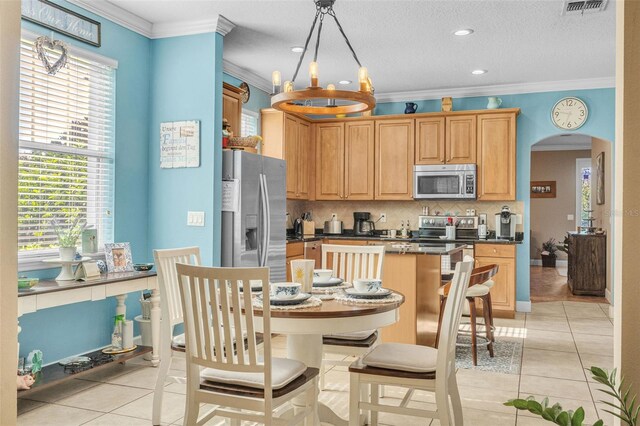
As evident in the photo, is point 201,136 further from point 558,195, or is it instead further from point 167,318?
point 558,195

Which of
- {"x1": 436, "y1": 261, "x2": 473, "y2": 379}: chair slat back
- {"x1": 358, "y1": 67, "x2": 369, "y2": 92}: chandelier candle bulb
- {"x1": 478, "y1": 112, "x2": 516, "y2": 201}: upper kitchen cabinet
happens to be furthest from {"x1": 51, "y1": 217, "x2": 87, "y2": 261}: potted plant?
{"x1": 478, "y1": 112, "x2": 516, "y2": 201}: upper kitchen cabinet

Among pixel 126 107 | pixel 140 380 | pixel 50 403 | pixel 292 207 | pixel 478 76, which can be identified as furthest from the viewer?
pixel 292 207

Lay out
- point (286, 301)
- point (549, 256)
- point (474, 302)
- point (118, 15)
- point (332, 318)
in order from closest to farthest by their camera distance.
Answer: point (332, 318)
point (286, 301)
point (118, 15)
point (474, 302)
point (549, 256)

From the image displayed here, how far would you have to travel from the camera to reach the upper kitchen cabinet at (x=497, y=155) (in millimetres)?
6289

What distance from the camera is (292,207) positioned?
709cm

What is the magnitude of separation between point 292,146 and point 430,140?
1708mm

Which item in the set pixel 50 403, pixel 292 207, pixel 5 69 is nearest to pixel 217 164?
pixel 50 403

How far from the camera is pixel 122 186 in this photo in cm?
434

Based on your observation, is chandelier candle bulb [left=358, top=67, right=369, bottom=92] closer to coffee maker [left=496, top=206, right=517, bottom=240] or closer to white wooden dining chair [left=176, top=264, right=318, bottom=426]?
white wooden dining chair [left=176, top=264, right=318, bottom=426]

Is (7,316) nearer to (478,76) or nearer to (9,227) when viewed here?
(9,227)

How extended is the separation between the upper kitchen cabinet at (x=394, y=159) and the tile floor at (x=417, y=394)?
2544mm

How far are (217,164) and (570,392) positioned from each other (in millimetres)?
3120

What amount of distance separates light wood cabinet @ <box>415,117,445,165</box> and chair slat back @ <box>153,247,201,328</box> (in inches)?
160

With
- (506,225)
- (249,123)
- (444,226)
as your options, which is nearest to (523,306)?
(506,225)
